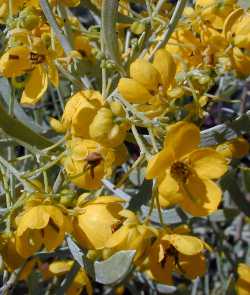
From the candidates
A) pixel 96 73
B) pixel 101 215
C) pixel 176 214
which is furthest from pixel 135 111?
pixel 176 214

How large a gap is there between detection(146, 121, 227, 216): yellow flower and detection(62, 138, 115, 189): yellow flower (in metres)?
0.13

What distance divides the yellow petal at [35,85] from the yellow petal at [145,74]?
346 mm

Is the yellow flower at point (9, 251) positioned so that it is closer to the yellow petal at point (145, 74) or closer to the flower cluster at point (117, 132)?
the flower cluster at point (117, 132)

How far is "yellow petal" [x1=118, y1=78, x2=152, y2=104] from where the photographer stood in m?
1.48

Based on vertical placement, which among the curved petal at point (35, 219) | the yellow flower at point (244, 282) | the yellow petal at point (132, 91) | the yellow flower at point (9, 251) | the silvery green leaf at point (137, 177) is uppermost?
the yellow petal at point (132, 91)

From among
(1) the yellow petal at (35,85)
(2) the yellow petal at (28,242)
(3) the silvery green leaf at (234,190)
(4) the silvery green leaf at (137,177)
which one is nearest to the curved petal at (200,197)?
(2) the yellow petal at (28,242)

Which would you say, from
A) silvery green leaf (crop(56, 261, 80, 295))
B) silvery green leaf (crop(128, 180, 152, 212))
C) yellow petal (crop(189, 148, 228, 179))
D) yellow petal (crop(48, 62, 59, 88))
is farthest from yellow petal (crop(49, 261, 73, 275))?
yellow petal (crop(189, 148, 228, 179))

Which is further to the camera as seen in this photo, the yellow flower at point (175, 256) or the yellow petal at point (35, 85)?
the yellow petal at point (35, 85)

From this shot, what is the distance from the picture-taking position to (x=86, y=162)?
1494mm

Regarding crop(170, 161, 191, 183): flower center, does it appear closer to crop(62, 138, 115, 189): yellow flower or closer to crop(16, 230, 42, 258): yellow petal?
crop(62, 138, 115, 189): yellow flower

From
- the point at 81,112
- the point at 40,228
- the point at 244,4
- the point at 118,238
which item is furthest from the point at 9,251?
the point at 244,4

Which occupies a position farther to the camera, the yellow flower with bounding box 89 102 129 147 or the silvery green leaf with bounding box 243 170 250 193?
the silvery green leaf with bounding box 243 170 250 193

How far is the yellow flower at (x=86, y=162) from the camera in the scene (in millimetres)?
1497

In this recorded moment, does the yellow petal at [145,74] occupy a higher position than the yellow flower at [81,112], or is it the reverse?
the yellow petal at [145,74]
